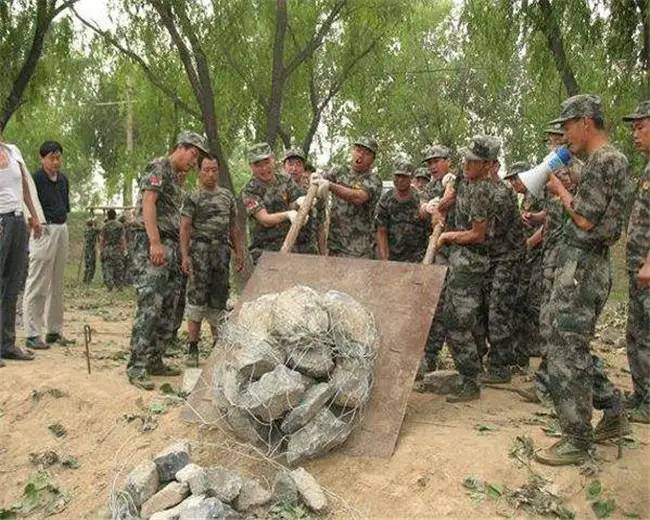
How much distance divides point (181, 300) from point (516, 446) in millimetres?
3568

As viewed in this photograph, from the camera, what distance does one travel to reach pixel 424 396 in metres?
5.31

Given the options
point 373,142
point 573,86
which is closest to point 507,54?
point 573,86

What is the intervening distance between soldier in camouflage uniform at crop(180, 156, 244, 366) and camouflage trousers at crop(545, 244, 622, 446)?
123 inches

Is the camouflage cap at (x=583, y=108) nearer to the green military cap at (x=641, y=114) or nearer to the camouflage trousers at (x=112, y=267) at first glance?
the green military cap at (x=641, y=114)

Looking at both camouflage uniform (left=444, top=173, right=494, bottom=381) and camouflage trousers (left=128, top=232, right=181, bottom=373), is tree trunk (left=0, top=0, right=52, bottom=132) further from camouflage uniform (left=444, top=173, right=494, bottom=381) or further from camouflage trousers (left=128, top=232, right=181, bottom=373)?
camouflage uniform (left=444, top=173, right=494, bottom=381)

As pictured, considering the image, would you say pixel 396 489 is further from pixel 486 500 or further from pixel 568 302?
pixel 568 302

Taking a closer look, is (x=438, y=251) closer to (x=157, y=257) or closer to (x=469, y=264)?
(x=469, y=264)

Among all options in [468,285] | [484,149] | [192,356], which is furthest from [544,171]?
[192,356]

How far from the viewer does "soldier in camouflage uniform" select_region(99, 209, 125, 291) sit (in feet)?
52.2

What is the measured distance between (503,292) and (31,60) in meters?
8.83

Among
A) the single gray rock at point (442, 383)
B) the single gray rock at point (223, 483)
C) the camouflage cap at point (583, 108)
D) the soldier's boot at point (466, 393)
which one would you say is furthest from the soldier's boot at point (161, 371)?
the camouflage cap at point (583, 108)

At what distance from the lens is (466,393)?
5.23 metres

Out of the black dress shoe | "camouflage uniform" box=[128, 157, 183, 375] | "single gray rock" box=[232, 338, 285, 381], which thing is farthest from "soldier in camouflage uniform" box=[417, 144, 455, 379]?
the black dress shoe

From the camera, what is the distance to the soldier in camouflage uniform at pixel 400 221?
6.64m
